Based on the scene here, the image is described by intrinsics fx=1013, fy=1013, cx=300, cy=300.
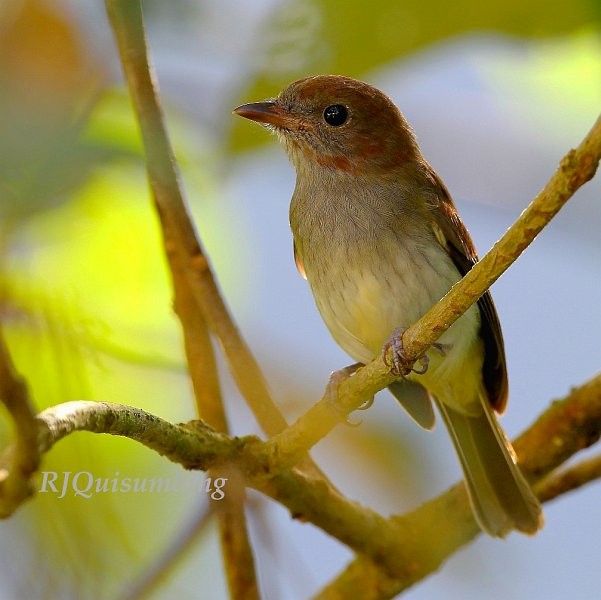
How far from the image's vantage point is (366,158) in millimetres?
4398

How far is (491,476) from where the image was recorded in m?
4.39

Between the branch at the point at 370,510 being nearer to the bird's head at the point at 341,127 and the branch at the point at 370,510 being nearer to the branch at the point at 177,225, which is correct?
the branch at the point at 177,225

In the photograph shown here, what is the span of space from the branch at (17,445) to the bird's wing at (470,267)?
2.46 metres

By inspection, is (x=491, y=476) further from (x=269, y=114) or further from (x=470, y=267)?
(x=269, y=114)

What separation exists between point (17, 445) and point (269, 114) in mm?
2623

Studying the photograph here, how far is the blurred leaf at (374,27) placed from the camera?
3541 millimetres

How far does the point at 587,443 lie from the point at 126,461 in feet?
5.85

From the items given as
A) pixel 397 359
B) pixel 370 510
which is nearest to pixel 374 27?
pixel 397 359

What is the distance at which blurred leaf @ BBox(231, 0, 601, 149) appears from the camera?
3.54 metres

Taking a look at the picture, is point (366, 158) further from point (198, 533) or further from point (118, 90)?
point (198, 533)

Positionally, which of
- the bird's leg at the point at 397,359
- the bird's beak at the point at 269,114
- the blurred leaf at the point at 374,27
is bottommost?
the bird's leg at the point at 397,359

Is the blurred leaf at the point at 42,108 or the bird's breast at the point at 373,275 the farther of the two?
the bird's breast at the point at 373,275

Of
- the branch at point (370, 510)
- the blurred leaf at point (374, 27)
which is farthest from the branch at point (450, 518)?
the blurred leaf at point (374, 27)

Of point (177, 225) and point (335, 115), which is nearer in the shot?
point (177, 225)
